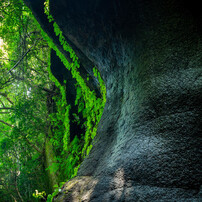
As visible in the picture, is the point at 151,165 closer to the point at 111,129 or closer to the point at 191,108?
the point at 191,108

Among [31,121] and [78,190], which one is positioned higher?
[31,121]

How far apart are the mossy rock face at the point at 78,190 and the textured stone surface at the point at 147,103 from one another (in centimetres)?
1

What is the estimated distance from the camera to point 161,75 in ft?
6.31

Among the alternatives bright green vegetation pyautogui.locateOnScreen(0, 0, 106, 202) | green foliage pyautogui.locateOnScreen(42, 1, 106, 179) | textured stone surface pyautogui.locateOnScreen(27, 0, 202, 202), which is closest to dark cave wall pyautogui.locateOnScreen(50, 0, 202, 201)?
textured stone surface pyautogui.locateOnScreen(27, 0, 202, 202)

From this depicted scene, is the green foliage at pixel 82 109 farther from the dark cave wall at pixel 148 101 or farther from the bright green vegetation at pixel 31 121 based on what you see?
the dark cave wall at pixel 148 101

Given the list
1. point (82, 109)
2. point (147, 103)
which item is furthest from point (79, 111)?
point (147, 103)

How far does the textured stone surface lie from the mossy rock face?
1cm

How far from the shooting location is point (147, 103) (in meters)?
1.88

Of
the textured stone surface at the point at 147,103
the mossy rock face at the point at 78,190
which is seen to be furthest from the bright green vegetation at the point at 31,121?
the mossy rock face at the point at 78,190

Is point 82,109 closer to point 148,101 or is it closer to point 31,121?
Result: point 31,121

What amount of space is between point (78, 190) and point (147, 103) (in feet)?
4.04

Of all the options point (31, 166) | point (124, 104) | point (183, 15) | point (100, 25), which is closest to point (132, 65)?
point (124, 104)

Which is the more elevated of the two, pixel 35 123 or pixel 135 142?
pixel 35 123

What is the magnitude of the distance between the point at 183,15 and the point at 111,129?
1.63m
